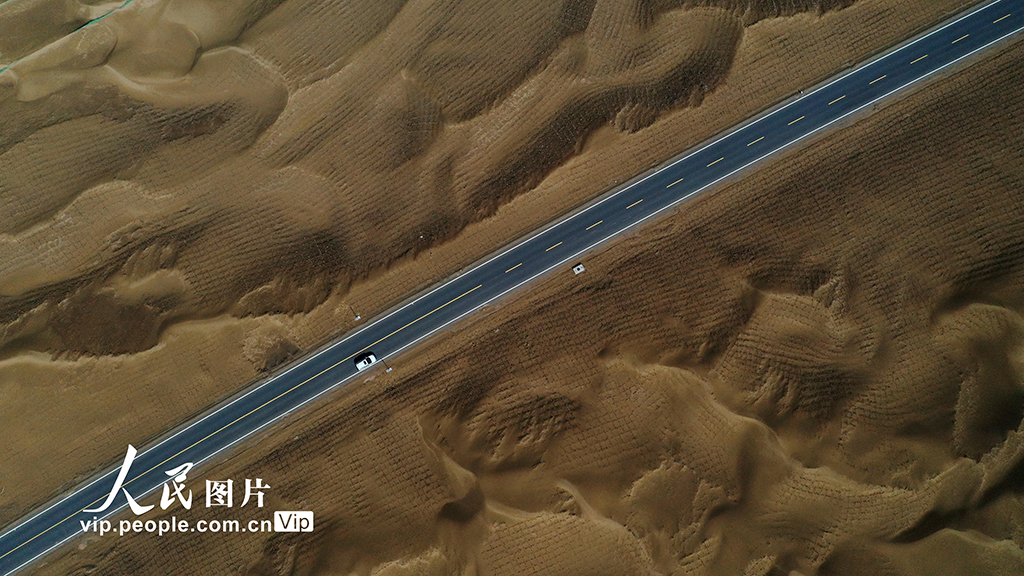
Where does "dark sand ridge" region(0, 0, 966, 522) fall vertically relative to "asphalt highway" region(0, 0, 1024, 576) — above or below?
above

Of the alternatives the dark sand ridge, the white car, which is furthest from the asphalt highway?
the dark sand ridge

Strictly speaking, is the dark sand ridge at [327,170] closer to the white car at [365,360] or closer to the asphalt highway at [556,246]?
the asphalt highway at [556,246]

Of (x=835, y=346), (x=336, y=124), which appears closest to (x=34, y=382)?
(x=336, y=124)

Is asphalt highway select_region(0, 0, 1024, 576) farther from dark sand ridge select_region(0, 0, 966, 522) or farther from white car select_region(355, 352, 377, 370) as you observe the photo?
dark sand ridge select_region(0, 0, 966, 522)

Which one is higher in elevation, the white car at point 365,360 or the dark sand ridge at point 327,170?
the dark sand ridge at point 327,170

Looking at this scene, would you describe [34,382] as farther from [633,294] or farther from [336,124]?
[633,294]

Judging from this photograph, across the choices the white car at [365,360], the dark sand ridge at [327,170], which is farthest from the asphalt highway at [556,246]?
the dark sand ridge at [327,170]
